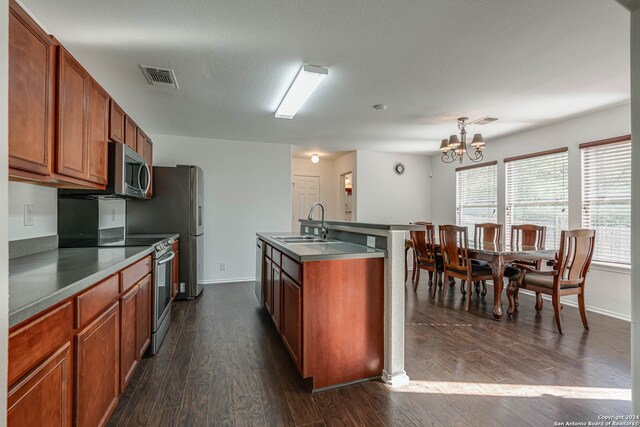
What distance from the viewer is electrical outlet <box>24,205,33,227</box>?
6.46 feet

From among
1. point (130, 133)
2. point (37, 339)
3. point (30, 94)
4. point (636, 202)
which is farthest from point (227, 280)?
point (636, 202)

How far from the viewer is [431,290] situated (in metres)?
4.43

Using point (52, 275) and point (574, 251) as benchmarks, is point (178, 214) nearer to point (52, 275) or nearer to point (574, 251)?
point (52, 275)

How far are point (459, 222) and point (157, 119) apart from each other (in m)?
5.53

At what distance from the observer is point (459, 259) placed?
152 inches

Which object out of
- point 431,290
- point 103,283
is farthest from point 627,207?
point 103,283

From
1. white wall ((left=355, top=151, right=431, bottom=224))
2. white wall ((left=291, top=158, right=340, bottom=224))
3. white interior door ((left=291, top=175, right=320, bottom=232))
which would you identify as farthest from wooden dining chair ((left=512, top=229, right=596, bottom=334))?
white interior door ((left=291, top=175, right=320, bottom=232))

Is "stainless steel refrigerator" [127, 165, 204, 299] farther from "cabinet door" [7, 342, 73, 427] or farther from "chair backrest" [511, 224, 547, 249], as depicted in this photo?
"chair backrest" [511, 224, 547, 249]

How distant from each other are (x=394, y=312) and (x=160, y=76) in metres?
2.84

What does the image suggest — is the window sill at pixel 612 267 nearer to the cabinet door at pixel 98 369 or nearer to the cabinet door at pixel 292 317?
the cabinet door at pixel 292 317

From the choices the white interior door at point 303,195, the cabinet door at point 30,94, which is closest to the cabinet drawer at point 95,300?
the cabinet door at point 30,94

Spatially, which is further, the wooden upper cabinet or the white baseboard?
the white baseboard

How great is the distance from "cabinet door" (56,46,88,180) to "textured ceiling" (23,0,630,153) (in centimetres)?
43

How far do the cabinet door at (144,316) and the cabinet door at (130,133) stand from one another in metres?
1.36
